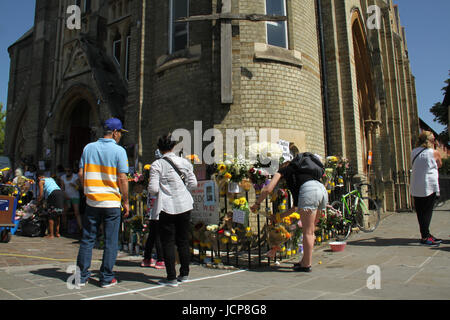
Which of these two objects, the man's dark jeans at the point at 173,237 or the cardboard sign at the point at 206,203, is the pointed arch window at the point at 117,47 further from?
the man's dark jeans at the point at 173,237

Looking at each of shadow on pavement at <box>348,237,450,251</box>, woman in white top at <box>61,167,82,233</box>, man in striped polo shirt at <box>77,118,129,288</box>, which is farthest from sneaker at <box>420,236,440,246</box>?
woman in white top at <box>61,167,82,233</box>

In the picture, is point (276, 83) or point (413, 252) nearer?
point (413, 252)

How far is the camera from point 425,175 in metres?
6.40

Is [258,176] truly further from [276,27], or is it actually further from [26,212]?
[26,212]

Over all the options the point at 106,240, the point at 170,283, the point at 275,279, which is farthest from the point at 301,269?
the point at 106,240

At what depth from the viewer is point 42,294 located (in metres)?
3.51

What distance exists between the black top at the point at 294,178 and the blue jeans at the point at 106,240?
2389 mm

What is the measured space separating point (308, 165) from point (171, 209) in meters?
2.02

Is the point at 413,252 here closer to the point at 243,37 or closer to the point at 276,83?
the point at 276,83

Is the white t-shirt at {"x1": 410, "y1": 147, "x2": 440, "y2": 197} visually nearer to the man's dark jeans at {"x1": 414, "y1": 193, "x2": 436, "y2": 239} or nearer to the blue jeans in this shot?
the man's dark jeans at {"x1": 414, "y1": 193, "x2": 436, "y2": 239}

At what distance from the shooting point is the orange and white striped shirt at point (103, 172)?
4.00 meters

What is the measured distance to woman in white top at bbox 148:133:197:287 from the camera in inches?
160
